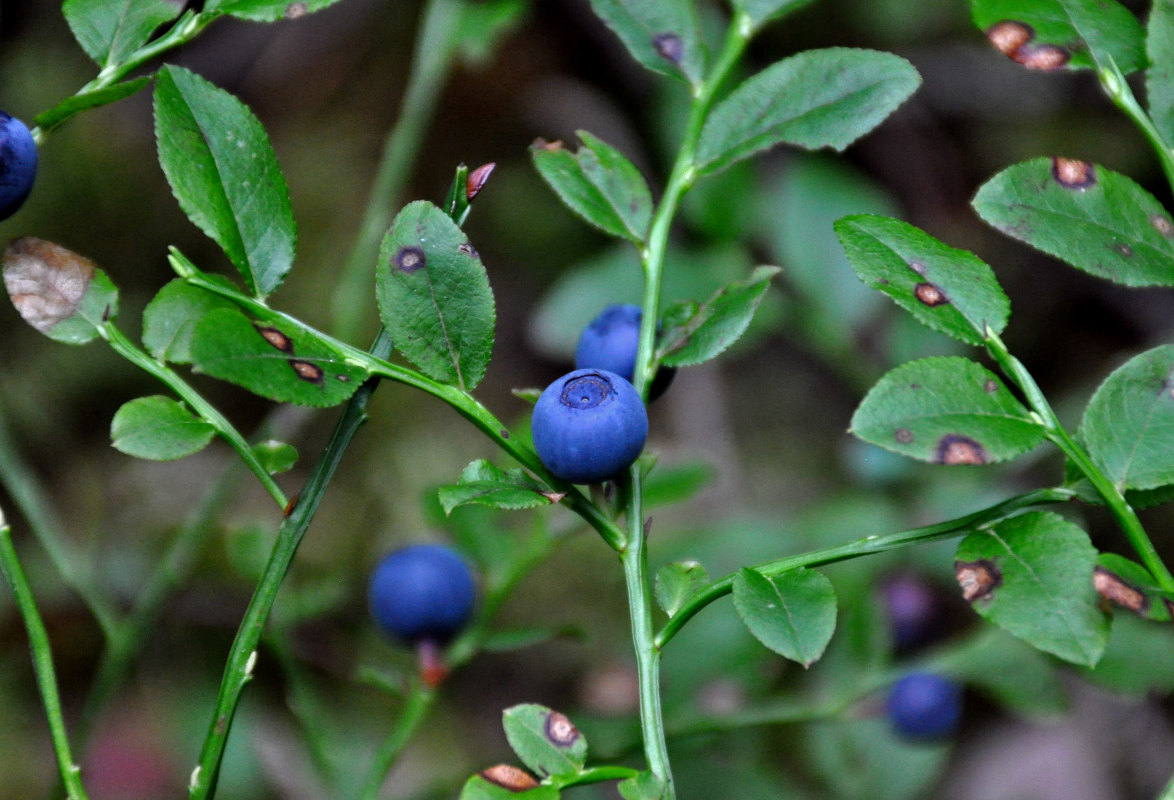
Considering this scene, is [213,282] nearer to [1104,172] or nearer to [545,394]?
[545,394]

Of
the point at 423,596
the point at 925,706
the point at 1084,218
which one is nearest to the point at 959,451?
the point at 1084,218

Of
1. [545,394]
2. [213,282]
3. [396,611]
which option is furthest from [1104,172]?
[396,611]

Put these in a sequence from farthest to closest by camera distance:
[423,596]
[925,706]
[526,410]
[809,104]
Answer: [526,410], [925,706], [423,596], [809,104]

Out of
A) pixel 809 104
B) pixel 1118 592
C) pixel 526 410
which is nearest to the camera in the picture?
pixel 1118 592

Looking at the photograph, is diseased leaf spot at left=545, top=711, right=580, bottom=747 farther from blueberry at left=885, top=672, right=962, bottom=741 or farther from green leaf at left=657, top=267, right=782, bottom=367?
blueberry at left=885, top=672, right=962, bottom=741

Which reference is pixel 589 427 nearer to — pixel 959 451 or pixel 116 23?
pixel 959 451

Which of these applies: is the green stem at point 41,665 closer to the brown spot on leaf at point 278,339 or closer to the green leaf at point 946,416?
the brown spot on leaf at point 278,339

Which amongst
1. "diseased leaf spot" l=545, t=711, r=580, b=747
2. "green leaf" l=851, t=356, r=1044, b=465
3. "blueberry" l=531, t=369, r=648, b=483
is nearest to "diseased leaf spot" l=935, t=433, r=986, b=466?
"green leaf" l=851, t=356, r=1044, b=465
